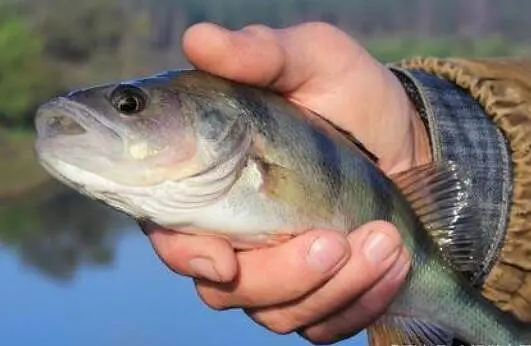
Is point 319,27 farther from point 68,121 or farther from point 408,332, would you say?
point 68,121

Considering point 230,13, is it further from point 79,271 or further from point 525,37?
point 79,271

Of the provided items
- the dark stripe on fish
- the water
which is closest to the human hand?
the dark stripe on fish

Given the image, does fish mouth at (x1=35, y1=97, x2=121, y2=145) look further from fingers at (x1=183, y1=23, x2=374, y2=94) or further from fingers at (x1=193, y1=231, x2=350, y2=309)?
fingers at (x1=193, y1=231, x2=350, y2=309)

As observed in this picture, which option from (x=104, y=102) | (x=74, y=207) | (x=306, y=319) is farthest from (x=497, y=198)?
(x=74, y=207)

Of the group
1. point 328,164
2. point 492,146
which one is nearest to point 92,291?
point 492,146

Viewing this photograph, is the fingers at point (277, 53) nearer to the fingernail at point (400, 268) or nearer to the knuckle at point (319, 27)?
the knuckle at point (319, 27)

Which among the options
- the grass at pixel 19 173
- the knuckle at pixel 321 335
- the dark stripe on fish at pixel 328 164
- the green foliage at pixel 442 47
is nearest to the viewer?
the dark stripe on fish at pixel 328 164

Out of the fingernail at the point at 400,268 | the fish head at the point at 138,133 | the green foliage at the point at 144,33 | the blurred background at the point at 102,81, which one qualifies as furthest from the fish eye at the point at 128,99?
the green foliage at the point at 144,33
